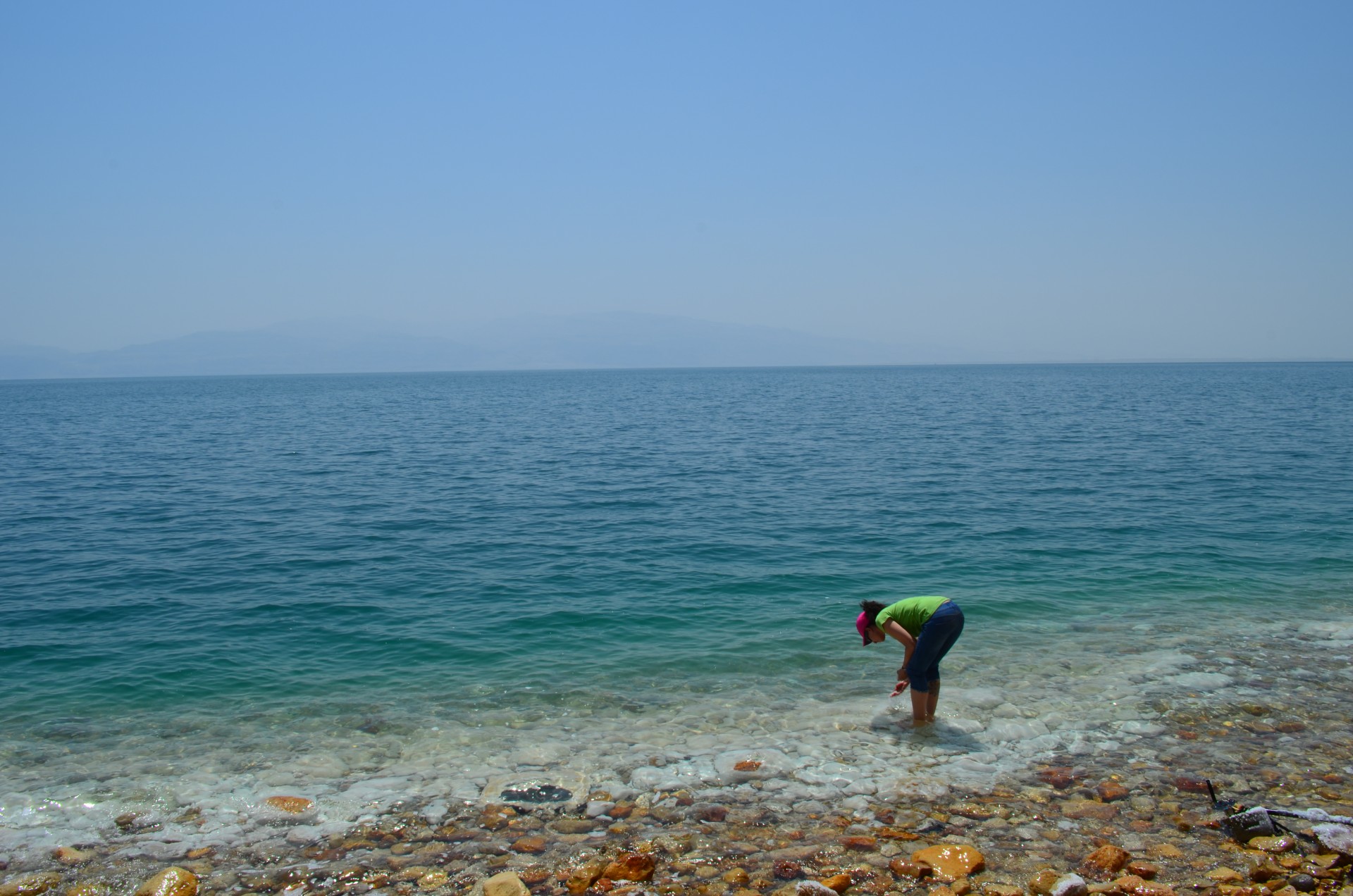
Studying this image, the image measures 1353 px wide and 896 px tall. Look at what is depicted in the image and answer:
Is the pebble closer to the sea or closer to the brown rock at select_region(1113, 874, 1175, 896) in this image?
the brown rock at select_region(1113, 874, 1175, 896)

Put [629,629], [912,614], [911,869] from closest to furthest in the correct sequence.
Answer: [911,869] < [912,614] < [629,629]

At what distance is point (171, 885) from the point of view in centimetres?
790

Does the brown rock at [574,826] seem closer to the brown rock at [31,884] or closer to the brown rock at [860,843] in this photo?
the brown rock at [860,843]

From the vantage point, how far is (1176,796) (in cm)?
932

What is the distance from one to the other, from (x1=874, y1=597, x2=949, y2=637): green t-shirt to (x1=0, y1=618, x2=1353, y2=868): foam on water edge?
1.40 meters

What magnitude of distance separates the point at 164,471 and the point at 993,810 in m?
40.7

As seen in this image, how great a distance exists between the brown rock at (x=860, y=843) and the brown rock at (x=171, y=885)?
574cm

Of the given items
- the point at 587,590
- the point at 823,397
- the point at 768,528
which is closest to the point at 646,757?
the point at 587,590

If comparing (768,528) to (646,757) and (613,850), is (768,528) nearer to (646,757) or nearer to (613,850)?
(646,757)

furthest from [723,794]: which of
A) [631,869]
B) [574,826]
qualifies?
[631,869]

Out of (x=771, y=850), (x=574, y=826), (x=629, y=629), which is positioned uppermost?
(x=771, y=850)

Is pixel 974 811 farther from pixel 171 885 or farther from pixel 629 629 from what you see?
pixel 629 629

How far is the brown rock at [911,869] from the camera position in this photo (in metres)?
7.75

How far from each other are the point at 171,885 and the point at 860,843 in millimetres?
6082
